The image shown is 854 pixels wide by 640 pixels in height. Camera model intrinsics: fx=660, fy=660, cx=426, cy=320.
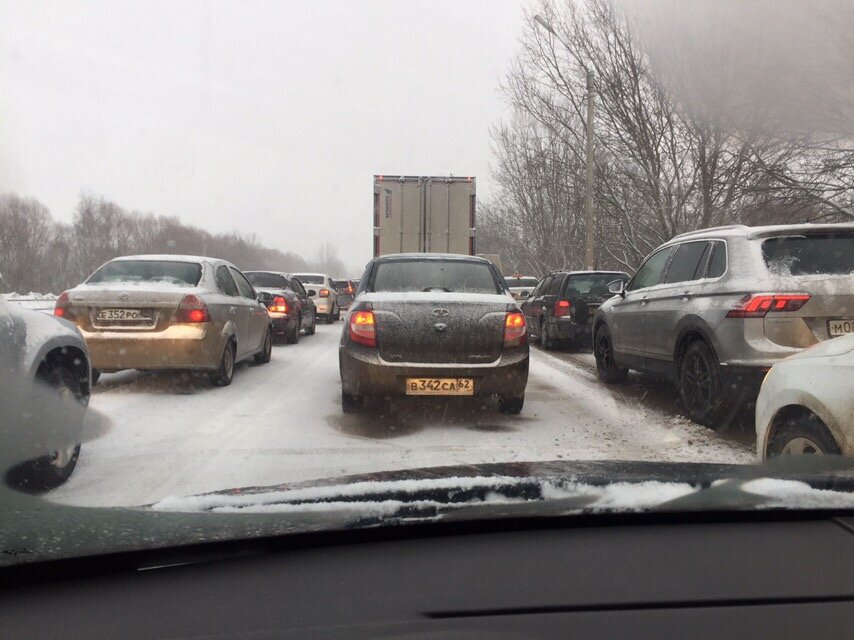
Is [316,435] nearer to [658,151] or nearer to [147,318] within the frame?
[147,318]

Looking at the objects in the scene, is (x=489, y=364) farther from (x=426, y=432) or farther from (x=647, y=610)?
(x=647, y=610)

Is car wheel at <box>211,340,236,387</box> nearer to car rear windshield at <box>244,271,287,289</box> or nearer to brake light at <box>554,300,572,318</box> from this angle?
brake light at <box>554,300,572,318</box>

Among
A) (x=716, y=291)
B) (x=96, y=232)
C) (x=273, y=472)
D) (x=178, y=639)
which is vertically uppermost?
(x=96, y=232)

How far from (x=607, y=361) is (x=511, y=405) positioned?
274 cm

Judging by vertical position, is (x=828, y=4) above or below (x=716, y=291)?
above

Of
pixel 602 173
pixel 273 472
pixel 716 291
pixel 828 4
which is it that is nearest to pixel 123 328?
pixel 273 472

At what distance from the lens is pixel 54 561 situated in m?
1.55

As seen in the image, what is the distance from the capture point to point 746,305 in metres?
5.19

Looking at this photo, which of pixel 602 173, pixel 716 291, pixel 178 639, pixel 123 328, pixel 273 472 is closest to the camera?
pixel 178 639

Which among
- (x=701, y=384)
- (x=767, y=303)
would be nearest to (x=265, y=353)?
(x=701, y=384)

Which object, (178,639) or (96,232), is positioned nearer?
(178,639)

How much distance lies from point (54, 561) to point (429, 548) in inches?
35.3

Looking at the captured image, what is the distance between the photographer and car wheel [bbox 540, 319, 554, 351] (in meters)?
12.7

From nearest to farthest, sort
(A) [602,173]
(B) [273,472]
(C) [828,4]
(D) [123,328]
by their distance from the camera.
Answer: (B) [273,472] → (D) [123,328] → (C) [828,4] → (A) [602,173]
